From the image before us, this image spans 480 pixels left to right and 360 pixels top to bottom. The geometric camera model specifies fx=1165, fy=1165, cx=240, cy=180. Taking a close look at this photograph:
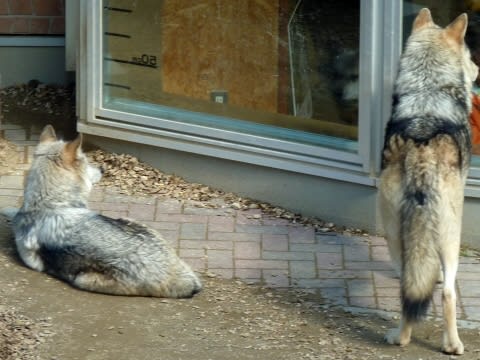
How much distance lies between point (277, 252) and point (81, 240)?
1.34 metres

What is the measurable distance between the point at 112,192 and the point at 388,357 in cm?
294

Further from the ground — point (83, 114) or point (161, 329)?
point (83, 114)

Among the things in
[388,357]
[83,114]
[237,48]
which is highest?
[237,48]

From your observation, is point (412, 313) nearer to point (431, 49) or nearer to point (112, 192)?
point (431, 49)

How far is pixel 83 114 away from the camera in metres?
8.80

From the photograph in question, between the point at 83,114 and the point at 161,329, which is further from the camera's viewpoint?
the point at 83,114

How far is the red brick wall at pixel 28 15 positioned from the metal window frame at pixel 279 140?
1528 millimetres

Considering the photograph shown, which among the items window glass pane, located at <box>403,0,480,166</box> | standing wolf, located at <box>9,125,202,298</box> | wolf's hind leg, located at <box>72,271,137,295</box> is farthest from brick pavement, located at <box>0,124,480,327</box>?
window glass pane, located at <box>403,0,480,166</box>

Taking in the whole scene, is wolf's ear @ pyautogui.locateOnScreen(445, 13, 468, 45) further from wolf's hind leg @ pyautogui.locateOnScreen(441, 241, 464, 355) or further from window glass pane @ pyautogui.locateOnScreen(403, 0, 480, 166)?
wolf's hind leg @ pyautogui.locateOnScreen(441, 241, 464, 355)

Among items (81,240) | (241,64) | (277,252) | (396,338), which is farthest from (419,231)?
(241,64)

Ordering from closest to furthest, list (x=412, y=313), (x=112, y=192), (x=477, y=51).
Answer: (x=412, y=313) → (x=477, y=51) → (x=112, y=192)

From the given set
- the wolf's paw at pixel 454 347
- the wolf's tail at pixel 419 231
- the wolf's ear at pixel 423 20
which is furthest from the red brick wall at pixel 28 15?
the wolf's paw at pixel 454 347

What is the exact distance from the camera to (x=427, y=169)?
20.4ft

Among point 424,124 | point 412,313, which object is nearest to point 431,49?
point 424,124
